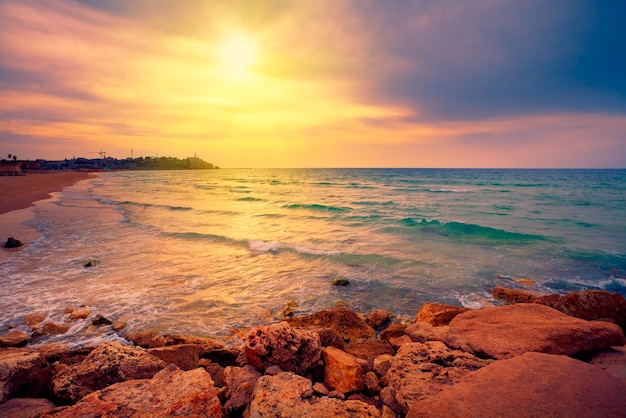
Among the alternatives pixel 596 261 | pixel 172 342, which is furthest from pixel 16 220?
pixel 596 261

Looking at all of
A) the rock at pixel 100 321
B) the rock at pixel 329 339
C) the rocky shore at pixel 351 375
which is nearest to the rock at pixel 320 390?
the rocky shore at pixel 351 375

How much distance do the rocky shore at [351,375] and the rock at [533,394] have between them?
0.4 inches

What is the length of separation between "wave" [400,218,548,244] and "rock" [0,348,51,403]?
1712 centimetres

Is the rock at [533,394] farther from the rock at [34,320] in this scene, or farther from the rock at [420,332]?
the rock at [34,320]

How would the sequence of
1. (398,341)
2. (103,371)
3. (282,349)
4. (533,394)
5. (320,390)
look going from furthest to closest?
(398,341) → (282,349) → (103,371) → (320,390) → (533,394)

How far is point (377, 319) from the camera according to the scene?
7.05 metres

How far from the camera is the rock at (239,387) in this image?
136 inches

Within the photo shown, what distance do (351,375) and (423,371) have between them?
982mm

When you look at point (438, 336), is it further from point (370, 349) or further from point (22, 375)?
point (22, 375)

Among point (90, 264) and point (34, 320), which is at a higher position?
point (90, 264)

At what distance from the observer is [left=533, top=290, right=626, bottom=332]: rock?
19.9ft

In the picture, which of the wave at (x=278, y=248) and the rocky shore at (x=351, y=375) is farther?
the wave at (x=278, y=248)

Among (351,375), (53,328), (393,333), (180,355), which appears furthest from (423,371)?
(53,328)

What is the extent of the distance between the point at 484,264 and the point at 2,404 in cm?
1371
